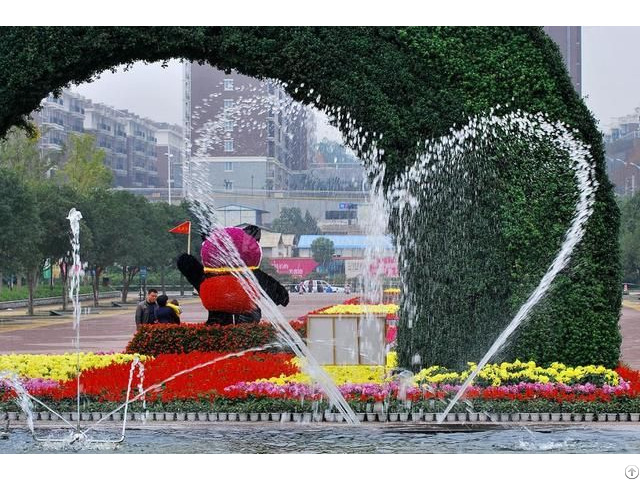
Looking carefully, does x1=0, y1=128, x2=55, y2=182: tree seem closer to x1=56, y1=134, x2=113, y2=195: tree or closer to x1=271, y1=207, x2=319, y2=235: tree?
x1=56, y1=134, x2=113, y2=195: tree

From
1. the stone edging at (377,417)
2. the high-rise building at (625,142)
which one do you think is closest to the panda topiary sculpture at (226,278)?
the stone edging at (377,417)

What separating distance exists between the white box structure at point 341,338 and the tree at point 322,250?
32040 millimetres

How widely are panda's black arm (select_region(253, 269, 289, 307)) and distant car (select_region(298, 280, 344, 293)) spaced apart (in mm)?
29365

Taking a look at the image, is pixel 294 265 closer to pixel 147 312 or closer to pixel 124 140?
pixel 124 140

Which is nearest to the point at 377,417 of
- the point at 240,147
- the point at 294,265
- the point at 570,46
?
the point at 294,265

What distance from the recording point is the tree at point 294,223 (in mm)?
46312

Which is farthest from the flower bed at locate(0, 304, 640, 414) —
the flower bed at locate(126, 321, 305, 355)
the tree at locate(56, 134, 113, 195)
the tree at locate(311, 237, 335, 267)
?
the tree at locate(311, 237, 335, 267)

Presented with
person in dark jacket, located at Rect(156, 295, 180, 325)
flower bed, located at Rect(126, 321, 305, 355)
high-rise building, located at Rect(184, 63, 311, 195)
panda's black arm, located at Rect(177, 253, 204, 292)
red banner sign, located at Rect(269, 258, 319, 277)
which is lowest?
flower bed, located at Rect(126, 321, 305, 355)

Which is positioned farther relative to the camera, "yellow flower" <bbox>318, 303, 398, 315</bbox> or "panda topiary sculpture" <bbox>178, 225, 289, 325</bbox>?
"panda topiary sculpture" <bbox>178, 225, 289, 325</bbox>

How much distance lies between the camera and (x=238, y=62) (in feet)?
32.0

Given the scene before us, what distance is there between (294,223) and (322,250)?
363 cm

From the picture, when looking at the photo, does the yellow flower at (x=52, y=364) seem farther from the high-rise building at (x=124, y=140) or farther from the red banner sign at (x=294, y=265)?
the high-rise building at (x=124, y=140)

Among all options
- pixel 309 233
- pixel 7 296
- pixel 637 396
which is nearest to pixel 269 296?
pixel 637 396

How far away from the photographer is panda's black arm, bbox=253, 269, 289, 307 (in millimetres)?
14711
